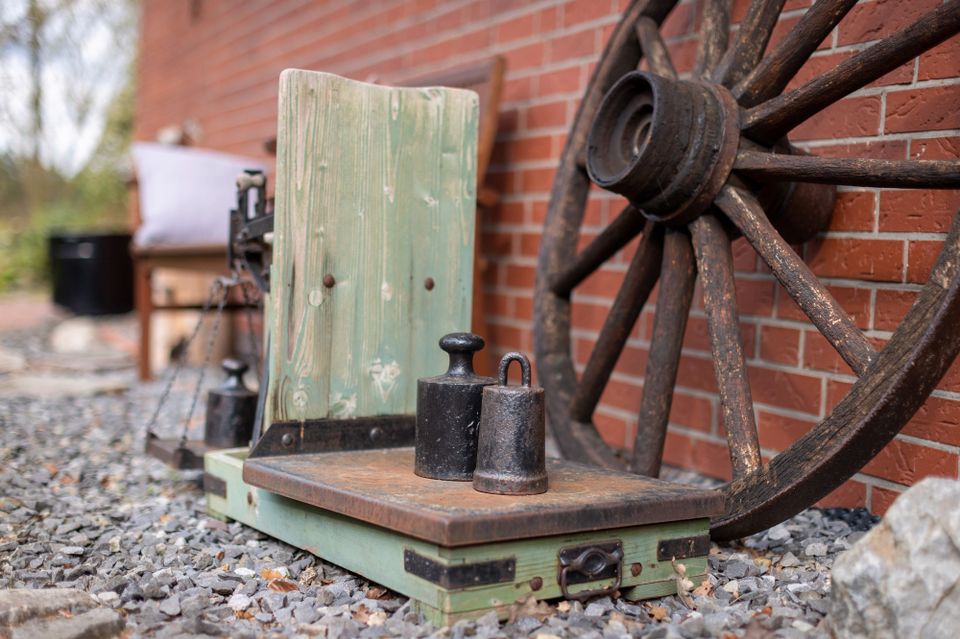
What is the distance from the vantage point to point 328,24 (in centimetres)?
467

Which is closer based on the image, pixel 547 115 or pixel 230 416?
pixel 230 416

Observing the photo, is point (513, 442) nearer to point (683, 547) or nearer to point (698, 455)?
point (683, 547)

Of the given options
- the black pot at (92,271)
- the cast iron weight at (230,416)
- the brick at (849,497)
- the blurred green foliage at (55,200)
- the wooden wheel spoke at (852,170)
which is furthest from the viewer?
the blurred green foliage at (55,200)

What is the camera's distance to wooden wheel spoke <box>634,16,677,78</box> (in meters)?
2.29

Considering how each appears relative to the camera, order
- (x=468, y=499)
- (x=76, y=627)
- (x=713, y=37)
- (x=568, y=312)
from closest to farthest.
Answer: (x=76, y=627) < (x=468, y=499) < (x=713, y=37) < (x=568, y=312)

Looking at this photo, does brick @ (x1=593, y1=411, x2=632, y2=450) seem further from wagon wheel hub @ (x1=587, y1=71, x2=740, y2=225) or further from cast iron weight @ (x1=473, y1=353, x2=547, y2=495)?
cast iron weight @ (x1=473, y1=353, x2=547, y2=495)

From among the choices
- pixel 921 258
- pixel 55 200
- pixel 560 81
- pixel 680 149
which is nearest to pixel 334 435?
pixel 680 149

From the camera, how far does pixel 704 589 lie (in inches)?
69.4

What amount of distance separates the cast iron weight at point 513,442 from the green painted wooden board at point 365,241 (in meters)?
0.55

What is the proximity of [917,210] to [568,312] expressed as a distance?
0.88m

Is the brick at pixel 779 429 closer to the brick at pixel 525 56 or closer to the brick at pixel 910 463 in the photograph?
the brick at pixel 910 463

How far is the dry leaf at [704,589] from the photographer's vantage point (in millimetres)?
1746

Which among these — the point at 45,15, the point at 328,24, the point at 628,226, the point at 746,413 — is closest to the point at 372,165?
the point at 628,226

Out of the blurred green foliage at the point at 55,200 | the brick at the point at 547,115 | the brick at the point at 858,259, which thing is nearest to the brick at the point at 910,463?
the brick at the point at 858,259
